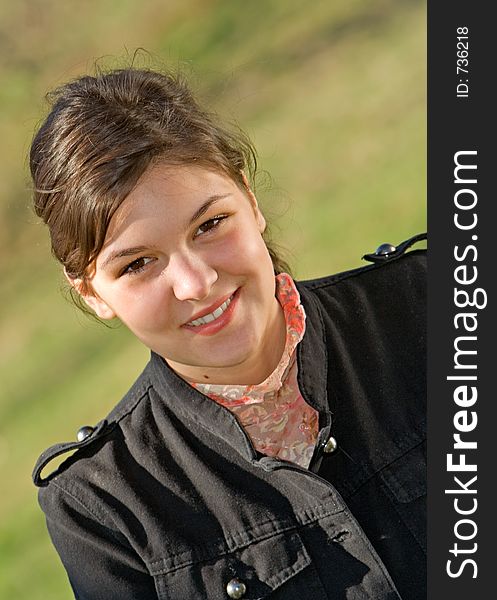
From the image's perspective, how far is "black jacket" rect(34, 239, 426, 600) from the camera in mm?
1824

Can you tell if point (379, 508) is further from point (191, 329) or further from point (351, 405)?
point (191, 329)

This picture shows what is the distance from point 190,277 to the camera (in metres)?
1.69

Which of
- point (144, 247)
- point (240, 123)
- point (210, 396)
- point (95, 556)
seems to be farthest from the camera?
point (240, 123)

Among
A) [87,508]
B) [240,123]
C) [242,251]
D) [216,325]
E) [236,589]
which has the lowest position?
[236,589]

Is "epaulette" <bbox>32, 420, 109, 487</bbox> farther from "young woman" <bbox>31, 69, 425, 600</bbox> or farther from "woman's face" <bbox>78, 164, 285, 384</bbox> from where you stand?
"woman's face" <bbox>78, 164, 285, 384</bbox>

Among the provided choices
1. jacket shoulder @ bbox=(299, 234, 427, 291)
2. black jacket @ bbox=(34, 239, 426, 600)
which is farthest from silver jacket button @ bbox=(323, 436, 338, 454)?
jacket shoulder @ bbox=(299, 234, 427, 291)

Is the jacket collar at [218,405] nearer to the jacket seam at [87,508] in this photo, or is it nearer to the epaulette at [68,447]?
the epaulette at [68,447]

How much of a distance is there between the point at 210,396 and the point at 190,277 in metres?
0.31

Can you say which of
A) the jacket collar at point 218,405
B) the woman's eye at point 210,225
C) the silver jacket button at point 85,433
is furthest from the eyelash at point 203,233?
the silver jacket button at point 85,433

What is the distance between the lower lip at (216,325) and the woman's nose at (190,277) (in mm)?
63

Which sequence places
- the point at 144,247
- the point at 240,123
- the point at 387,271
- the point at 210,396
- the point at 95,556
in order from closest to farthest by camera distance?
the point at 144,247 < the point at 95,556 < the point at 210,396 < the point at 387,271 < the point at 240,123

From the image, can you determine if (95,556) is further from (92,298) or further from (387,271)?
(387,271)

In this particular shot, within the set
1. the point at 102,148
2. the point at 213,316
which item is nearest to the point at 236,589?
the point at 213,316

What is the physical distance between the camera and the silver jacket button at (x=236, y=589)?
1.83 m
